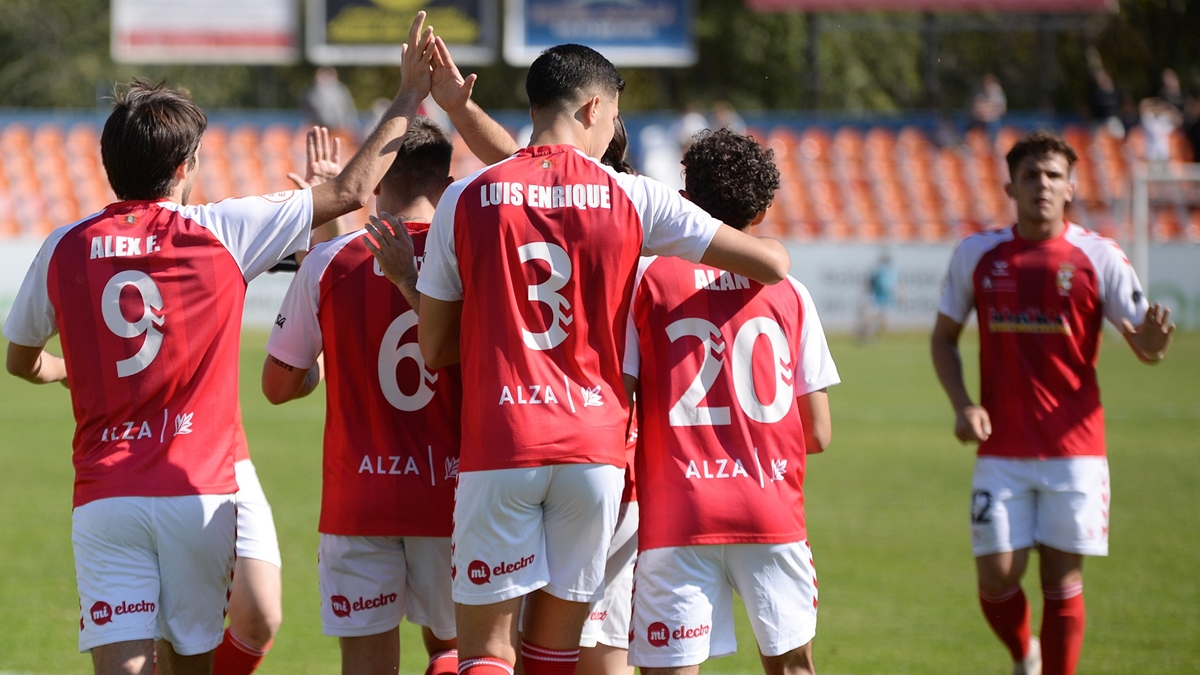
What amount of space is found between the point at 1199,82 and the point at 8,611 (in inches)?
984

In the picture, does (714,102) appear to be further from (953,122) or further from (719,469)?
(719,469)

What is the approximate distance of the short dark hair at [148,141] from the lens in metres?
3.46

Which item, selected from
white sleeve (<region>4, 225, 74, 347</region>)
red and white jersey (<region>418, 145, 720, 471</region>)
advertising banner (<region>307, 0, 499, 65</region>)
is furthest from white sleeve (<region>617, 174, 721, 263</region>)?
advertising banner (<region>307, 0, 499, 65</region>)

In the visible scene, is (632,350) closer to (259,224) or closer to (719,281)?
(719,281)

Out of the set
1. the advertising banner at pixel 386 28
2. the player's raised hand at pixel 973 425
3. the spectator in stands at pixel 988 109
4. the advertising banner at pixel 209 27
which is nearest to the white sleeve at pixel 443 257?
the player's raised hand at pixel 973 425

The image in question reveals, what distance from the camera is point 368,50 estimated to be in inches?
1009

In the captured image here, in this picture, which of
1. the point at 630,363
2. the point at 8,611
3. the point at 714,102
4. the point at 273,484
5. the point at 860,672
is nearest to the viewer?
the point at 630,363

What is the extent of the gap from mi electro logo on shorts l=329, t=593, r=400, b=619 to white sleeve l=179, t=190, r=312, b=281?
98 cm

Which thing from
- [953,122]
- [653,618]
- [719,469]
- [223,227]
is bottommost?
[653,618]

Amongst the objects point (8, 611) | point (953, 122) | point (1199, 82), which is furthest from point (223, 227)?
point (1199, 82)

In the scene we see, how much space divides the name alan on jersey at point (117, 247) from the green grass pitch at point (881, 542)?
2.71m

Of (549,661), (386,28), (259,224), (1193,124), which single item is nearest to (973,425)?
(549,661)

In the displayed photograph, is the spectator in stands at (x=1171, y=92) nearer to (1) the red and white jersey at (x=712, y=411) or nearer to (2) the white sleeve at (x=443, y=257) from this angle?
(1) the red and white jersey at (x=712, y=411)

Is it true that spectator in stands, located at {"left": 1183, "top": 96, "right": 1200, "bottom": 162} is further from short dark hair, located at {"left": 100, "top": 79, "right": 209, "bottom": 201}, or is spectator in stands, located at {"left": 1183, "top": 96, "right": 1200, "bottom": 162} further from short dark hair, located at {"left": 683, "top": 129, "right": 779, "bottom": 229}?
short dark hair, located at {"left": 100, "top": 79, "right": 209, "bottom": 201}
